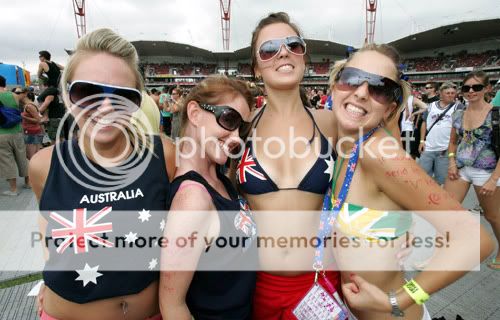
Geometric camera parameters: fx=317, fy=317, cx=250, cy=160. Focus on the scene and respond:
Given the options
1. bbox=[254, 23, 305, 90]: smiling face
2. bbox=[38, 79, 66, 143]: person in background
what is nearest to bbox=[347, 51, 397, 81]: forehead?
bbox=[254, 23, 305, 90]: smiling face

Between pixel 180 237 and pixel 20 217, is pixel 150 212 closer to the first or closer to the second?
pixel 180 237

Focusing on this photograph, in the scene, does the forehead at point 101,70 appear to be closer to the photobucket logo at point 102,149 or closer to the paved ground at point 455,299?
the photobucket logo at point 102,149

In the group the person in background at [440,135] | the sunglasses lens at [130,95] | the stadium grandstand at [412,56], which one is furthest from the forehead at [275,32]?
the stadium grandstand at [412,56]

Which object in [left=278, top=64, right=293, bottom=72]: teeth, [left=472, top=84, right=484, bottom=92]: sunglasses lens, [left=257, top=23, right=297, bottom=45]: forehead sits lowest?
[left=472, top=84, right=484, bottom=92]: sunglasses lens

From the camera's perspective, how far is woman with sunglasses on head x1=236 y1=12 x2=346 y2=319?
1.93 meters

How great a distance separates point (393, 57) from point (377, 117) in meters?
0.35

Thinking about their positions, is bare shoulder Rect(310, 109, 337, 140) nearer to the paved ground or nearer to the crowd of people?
the crowd of people

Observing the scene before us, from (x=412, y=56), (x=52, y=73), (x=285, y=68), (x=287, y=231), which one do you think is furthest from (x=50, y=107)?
(x=412, y=56)

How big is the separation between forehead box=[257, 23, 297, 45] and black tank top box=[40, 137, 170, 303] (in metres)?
1.28

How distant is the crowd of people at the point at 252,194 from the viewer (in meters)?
1.39

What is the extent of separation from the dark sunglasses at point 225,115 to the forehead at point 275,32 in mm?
727

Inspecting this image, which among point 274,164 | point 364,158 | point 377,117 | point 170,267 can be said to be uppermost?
point 377,117

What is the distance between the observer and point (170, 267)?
55.2 inches

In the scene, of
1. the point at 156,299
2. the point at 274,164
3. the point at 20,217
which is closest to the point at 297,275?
the point at 274,164
